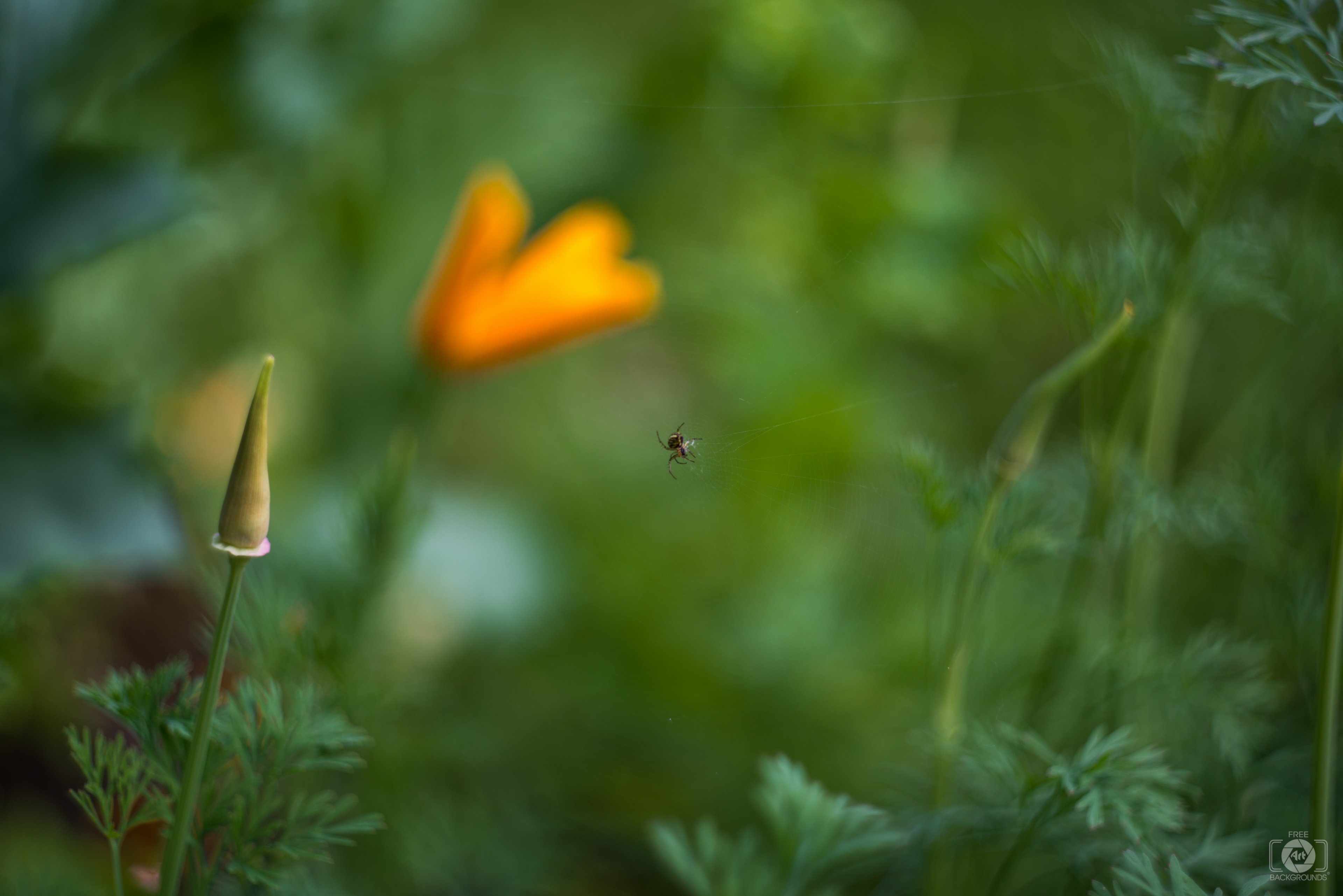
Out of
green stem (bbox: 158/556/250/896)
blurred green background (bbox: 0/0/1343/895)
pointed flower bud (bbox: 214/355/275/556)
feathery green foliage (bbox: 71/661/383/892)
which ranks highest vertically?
pointed flower bud (bbox: 214/355/275/556)

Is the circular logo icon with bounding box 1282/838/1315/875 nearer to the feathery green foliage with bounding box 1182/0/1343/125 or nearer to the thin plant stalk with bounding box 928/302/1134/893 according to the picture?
the thin plant stalk with bounding box 928/302/1134/893

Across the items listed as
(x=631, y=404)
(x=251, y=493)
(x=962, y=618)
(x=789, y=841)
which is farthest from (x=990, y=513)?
(x=631, y=404)

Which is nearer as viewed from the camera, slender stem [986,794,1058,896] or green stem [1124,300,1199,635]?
slender stem [986,794,1058,896]

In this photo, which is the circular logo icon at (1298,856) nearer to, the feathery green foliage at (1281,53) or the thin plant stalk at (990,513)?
the thin plant stalk at (990,513)

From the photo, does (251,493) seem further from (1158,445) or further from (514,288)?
(1158,445)

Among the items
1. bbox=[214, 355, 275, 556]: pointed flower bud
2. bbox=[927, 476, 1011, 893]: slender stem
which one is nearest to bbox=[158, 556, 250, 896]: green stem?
bbox=[214, 355, 275, 556]: pointed flower bud

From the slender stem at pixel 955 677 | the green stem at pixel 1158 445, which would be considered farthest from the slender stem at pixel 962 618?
the green stem at pixel 1158 445
